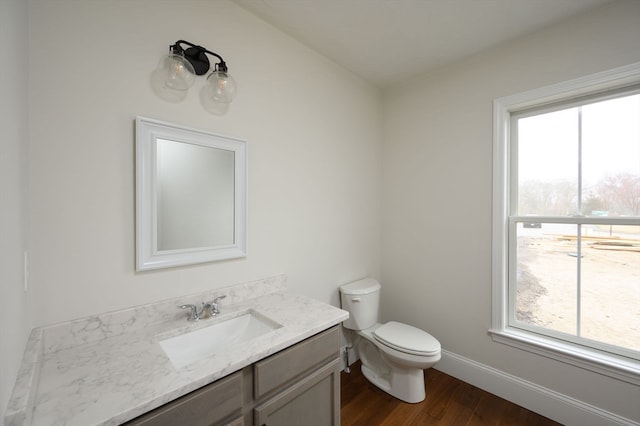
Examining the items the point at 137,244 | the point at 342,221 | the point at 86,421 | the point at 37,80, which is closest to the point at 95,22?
the point at 37,80

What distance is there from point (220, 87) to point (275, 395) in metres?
1.47

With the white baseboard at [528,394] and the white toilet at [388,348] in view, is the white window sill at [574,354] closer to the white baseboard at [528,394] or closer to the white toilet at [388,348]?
the white baseboard at [528,394]

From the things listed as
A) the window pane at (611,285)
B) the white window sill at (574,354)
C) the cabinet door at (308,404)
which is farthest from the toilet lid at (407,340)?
the window pane at (611,285)

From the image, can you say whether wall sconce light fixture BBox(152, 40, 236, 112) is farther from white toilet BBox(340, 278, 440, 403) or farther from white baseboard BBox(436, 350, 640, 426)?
white baseboard BBox(436, 350, 640, 426)

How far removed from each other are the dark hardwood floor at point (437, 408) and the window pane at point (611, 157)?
1.43 metres

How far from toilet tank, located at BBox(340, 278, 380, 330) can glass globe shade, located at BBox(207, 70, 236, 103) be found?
1.61 m

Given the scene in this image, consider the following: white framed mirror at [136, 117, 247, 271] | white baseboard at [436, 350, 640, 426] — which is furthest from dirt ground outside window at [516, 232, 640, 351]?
white framed mirror at [136, 117, 247, 271]

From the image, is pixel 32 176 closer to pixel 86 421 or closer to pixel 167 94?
pixel 167 94

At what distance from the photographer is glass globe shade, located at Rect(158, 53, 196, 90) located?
47.7 inches

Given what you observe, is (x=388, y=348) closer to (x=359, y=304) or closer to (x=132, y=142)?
(x=359, y=304)

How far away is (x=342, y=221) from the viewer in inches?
87.1

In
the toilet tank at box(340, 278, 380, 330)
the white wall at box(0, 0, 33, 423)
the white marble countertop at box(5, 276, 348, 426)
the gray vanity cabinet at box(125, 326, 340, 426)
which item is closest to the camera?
the white wall at box(0, 0, 33, 423)

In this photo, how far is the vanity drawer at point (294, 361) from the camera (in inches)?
39.5

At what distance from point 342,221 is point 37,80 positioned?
1.84 m
